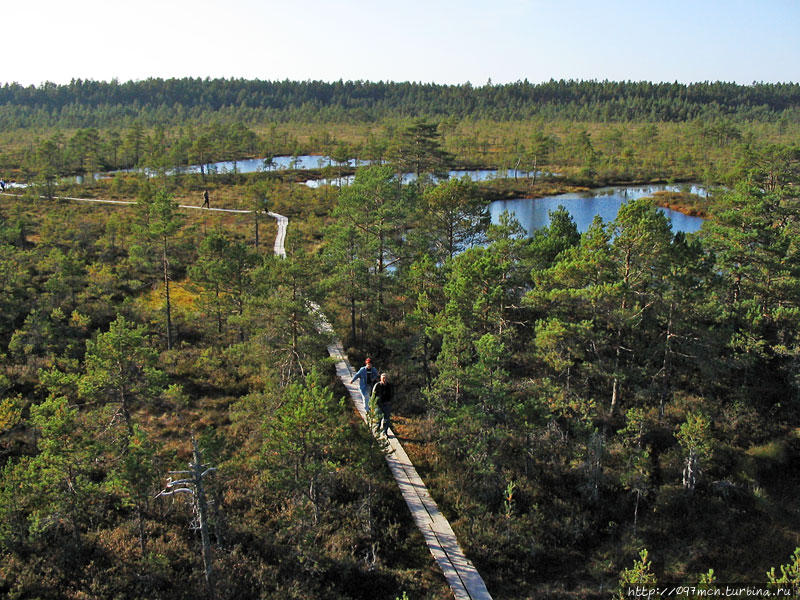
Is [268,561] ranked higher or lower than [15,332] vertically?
lower

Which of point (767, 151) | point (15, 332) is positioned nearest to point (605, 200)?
point (767, 151)

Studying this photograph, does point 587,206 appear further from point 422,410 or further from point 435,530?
point 435,530

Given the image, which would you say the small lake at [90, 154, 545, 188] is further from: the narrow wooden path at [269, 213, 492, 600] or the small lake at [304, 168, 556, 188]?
the narrow wooden path at [269, 213, 492, 600]

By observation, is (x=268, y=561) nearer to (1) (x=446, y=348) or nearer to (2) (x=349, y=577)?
(2) (x=349, y=577)

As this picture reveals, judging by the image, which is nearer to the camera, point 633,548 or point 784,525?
point 633,548

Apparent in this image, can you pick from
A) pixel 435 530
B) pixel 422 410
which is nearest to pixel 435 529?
pixel 435 530

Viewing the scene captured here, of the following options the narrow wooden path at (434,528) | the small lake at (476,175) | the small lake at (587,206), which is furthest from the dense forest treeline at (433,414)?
the small lake at (476,175)

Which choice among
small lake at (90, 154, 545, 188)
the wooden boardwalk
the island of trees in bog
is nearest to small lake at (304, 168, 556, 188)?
small lake at (90, 154, 545, 188)
